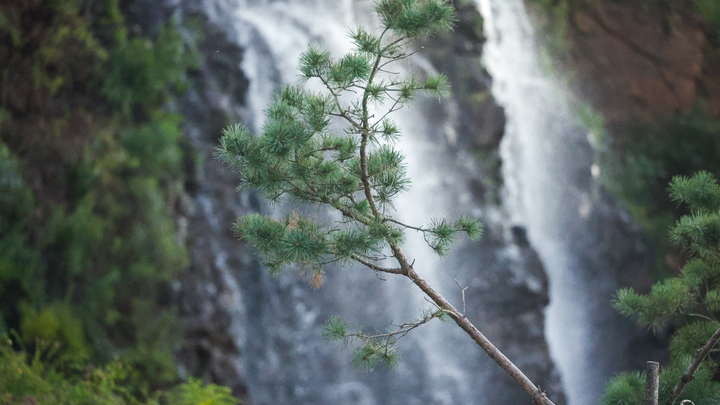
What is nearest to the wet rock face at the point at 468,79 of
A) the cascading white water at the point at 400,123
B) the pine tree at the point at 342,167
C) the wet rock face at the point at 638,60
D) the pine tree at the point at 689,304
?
the cascading white water at the point at 400,123

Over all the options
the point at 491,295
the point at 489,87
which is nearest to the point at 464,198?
the point at 491,295

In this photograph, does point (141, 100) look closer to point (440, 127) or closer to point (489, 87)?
point (440, 127)

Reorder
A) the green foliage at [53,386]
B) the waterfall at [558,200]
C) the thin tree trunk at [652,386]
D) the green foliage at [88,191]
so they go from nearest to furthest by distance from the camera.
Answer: the thin tree trunk at [652,386] < the green foliage at [53,386] < the green foliage at [88,191] < the waterfall at [558,200]

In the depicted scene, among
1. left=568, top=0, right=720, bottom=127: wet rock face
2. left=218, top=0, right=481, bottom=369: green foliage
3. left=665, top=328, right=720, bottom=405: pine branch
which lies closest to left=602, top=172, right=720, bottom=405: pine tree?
left=665, top=328, right=720, bottom=405: pine branch

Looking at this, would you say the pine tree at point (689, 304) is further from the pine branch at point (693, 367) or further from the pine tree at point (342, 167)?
the pine tree at point (342, 167)

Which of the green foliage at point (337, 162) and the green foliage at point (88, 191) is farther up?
the green foliage at point (88, 191)

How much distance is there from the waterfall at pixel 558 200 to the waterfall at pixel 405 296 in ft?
2.76

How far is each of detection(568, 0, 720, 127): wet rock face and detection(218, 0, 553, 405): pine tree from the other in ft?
22.9

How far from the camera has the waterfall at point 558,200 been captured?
286 inches

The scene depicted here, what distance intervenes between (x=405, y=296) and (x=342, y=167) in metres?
4.25

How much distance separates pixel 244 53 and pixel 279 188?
194 inches

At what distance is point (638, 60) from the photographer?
8.33m

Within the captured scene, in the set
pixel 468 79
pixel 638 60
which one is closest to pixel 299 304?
pixel 468 79

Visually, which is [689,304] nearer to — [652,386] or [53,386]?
[652,386]
